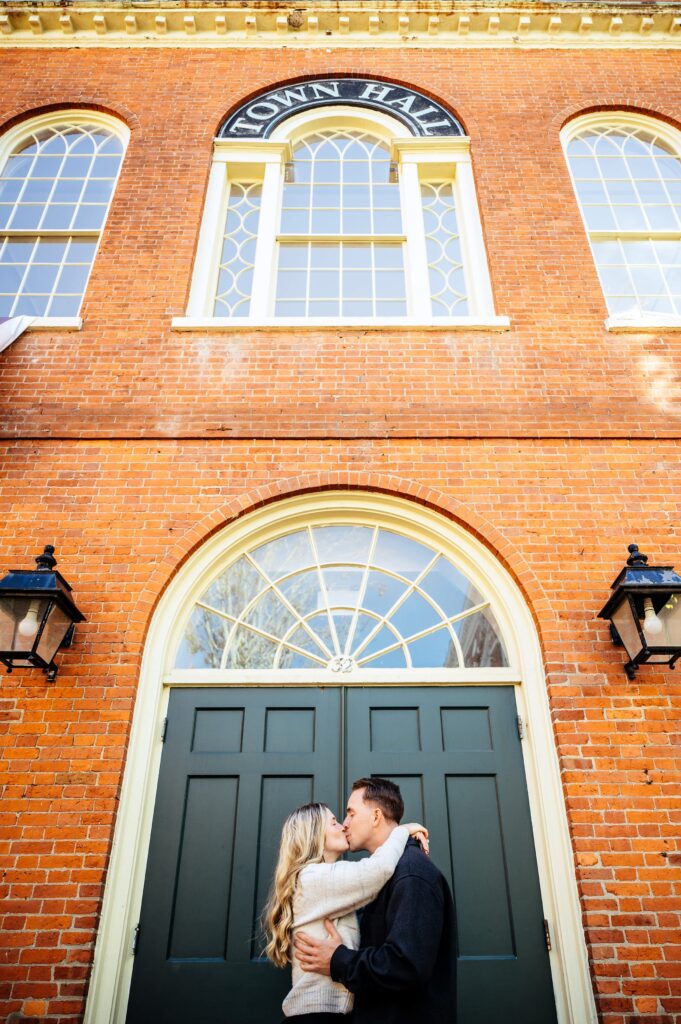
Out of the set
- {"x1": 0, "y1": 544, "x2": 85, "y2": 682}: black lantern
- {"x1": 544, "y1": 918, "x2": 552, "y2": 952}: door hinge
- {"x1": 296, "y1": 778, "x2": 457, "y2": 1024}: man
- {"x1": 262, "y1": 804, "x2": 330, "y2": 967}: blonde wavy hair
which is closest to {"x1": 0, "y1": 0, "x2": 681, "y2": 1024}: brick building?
{"x1": 544, "y1": 918, "x2": 552, "y2": 952}: door hinge

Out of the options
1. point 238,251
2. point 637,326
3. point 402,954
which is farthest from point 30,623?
point 637,326

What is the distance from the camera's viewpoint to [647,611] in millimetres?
4473

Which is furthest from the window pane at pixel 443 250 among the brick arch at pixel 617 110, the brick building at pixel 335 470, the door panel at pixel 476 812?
the door panel at pixel 476 812

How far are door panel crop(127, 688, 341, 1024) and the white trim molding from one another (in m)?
0.09

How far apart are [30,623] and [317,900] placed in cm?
253

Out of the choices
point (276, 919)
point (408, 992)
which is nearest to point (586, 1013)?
point (408, 992)

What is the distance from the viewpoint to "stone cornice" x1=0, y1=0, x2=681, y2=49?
8.46 metres

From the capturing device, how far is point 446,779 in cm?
464

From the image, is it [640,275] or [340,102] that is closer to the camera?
[640,275]

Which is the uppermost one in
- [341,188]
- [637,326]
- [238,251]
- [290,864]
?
[341,188]

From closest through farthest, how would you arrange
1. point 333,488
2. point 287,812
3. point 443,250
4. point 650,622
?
point 650,622 → point 287,812 → point 333,488 → point 443,250

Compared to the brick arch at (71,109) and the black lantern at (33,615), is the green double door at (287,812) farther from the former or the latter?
the brick arch at (71,109)

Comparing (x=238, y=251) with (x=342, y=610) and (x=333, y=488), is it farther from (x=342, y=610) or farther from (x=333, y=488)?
(x=342, y=610)

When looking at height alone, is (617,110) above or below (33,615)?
above
